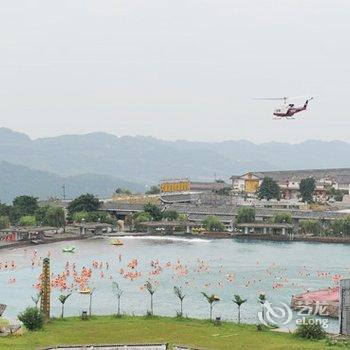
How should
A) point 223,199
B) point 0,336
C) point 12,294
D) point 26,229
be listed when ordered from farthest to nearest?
point 223,199 < point 26,229 < point 12,294 < point 0,336

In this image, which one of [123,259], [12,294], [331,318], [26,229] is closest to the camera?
[331,318]

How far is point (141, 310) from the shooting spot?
29.0 m

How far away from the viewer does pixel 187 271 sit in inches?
1553

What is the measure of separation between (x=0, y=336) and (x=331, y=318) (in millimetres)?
11420

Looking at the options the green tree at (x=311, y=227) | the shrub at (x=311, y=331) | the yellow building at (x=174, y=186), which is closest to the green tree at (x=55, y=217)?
the green tree at (x=311, y=227)

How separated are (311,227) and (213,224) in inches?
267

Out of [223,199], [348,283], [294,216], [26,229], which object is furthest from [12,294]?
[223,199]

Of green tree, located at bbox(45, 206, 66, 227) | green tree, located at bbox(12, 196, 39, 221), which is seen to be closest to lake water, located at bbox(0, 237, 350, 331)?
green tree, located at bbox(45, 206, 66, 227)

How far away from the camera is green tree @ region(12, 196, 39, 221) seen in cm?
6269

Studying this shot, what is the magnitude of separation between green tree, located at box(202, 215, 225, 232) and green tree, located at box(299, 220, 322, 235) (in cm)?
557

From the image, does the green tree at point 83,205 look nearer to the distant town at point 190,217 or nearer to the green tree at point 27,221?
the distant town at point 190,217

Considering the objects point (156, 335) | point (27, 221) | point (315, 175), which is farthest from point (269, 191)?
point (156, 335)

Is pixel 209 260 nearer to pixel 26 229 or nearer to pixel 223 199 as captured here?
pixel 26 229

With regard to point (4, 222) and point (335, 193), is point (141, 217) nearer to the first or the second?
point (4, 222)
